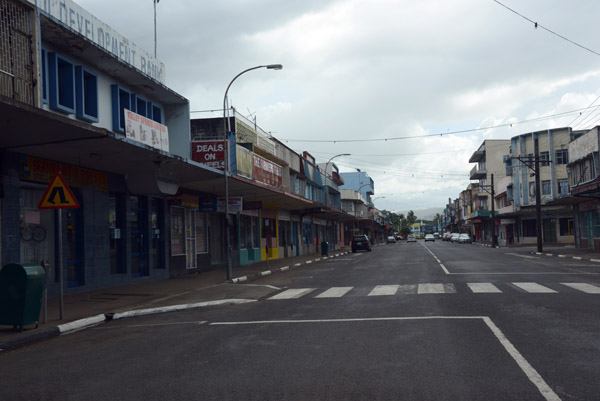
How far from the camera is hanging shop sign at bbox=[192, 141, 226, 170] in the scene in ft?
77.8

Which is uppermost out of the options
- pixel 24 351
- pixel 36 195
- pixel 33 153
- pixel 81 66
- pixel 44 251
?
pixel 81 66

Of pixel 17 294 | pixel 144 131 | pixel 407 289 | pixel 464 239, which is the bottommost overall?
A: pixel 464 239

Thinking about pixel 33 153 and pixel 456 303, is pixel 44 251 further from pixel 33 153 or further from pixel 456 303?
pixel 456 303

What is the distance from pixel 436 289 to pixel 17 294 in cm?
964

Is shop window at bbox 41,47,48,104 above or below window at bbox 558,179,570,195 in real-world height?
above

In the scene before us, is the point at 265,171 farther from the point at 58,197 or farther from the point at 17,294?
the point at 17,294

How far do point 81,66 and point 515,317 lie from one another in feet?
47.8

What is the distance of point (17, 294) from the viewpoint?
930 centimetres

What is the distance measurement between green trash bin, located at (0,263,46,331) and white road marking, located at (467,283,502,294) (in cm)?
968

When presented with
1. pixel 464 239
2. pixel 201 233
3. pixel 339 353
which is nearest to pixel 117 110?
pixel 201 233

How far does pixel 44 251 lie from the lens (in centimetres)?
1502

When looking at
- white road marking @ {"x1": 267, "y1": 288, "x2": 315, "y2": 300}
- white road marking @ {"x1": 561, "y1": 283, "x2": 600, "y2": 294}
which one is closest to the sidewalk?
white road marking @ {"x1": 267, "y1": 288, "x2": 315, "y2": 300}

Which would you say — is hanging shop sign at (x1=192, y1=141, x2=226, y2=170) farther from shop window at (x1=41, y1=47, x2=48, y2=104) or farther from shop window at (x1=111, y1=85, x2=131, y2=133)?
shop window at (x1=41, y1=47, x2=48, y2=104)

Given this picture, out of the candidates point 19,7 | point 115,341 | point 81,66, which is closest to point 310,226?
point 81,66
